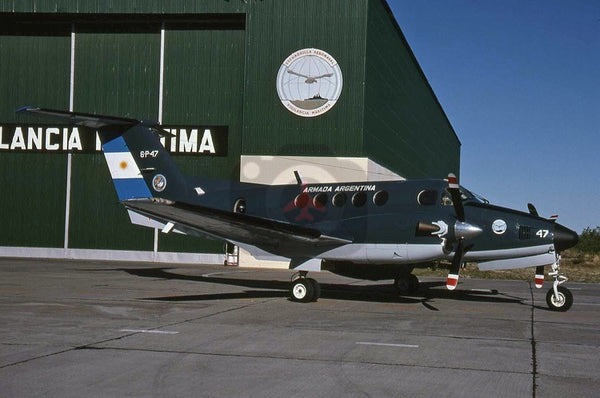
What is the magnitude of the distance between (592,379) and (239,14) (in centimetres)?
3035

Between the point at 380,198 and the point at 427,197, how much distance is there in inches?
51.1

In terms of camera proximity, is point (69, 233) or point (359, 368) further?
point (69, 233)

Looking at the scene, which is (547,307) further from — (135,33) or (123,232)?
(135,33)

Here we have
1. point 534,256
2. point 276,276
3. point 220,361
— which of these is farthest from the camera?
point 276,276

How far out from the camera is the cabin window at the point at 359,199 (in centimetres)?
1742

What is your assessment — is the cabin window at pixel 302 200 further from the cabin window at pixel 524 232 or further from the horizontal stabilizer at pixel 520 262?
the cabin window at pixel 524 232

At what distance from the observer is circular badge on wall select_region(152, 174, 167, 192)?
21688 mm

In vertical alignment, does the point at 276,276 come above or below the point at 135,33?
below

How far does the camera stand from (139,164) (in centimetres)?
2178

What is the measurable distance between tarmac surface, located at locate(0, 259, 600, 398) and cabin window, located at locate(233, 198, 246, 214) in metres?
2.53

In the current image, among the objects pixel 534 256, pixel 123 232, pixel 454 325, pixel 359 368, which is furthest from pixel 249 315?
pixel 123 232

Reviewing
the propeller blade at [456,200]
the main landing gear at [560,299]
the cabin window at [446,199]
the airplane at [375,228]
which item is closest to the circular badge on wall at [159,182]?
the airplane at [375,228]

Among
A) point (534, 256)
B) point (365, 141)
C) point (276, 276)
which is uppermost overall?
point (365, 141)

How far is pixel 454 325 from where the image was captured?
44.0ft
